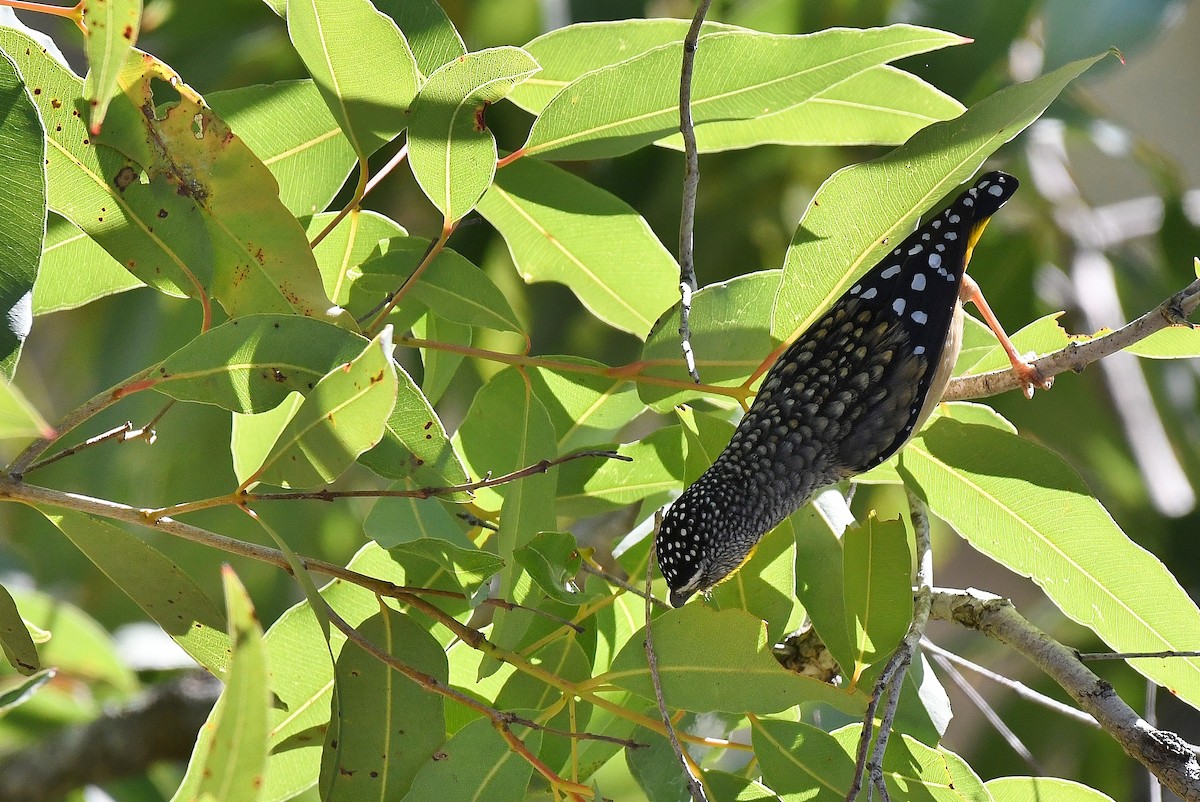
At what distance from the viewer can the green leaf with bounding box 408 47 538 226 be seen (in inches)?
A: 37.8

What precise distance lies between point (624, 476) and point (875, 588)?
37 cm

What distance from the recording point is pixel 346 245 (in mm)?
1169

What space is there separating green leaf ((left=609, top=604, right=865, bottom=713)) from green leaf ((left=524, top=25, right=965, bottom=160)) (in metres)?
0.54

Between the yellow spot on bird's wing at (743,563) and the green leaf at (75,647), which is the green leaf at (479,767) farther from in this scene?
the green leaf at (75,647)

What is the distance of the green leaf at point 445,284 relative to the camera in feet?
3.73

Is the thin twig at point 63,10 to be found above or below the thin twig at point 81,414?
above

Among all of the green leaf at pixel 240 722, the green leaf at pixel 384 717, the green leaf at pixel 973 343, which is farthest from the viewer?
the green leaf at pixel 973 343

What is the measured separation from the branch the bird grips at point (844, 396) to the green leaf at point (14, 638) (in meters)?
0.68

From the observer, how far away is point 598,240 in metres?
1.27

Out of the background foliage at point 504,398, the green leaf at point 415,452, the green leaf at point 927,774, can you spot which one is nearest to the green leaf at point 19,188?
the background foliage at point 504,398

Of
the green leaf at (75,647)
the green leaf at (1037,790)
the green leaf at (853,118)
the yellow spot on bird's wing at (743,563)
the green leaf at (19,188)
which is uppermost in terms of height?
the green leaf at (853,118)

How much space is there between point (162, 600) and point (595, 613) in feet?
1.50

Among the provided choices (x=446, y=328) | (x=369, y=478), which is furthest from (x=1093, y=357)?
(x=369, y=478)

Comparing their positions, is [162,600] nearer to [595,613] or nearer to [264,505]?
[595,613]
